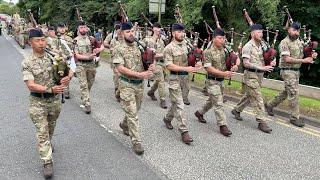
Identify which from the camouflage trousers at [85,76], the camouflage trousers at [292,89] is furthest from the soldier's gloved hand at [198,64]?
the camouflage trousers at [85,76]

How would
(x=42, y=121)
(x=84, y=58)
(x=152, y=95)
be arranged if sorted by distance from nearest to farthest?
(x=42, y=121) → (x=84, y=58) → (x=152, y=95)

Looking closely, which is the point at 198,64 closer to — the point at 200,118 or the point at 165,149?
the point at 200,118

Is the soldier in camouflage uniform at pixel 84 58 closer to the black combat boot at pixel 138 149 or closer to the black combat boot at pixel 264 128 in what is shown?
the black combat boot at pixel 138 149

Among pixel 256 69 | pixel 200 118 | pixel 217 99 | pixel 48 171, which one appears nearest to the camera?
pixel 48 171

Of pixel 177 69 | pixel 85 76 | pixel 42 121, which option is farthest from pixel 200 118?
pixel 42 121

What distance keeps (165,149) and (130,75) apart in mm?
1376

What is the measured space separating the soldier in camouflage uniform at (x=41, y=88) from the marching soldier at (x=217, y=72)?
3042 millimetres

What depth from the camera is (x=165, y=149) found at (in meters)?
7.13

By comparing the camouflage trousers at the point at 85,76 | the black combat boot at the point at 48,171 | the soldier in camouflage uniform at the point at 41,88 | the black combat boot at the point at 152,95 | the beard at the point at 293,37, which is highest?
the beard at the point at 293,37

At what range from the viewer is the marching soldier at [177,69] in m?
7.61

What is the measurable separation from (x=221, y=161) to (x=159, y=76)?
4.62 metres

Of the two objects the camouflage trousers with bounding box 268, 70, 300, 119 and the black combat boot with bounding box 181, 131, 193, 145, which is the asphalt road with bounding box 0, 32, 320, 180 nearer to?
the black combat boot with bounding box 181, 131, 193, 145

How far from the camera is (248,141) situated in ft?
25.2

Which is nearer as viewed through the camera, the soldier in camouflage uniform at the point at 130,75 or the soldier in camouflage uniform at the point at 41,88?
the soldier in camouflage uniform at the point at 41,88
